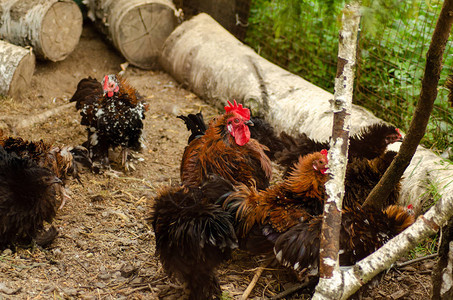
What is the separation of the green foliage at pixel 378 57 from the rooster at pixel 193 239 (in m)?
1.77

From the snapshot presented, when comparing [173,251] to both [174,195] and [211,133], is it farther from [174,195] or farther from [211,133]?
[211,133]

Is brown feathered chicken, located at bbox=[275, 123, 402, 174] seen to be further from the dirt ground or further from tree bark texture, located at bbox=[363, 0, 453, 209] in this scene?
tree bark texture, located at bbox=[363, 0, 453, 209]

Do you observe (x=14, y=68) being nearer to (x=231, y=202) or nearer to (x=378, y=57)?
(x=231, y=202)

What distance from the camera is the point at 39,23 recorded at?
20.9 feet

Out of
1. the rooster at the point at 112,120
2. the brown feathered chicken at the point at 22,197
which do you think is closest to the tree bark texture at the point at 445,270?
the brown feathered chicken at the point at 22,197

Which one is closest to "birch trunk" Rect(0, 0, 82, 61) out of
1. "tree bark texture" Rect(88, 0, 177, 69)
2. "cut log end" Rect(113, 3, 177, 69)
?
"tree bark texture" Rect(88, 0, 177, 69)

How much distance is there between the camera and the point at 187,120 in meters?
4.36

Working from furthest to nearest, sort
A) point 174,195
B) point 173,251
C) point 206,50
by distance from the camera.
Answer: point 206,50 < point 174,195 < point 173,251

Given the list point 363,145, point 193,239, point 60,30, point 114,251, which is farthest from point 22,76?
point 363,145

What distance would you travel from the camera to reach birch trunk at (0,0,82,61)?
6.38 m

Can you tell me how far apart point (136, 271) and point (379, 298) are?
1.90 meters

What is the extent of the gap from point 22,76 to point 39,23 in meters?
0.87

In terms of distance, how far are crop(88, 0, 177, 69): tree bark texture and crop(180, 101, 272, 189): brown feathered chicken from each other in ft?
13.5

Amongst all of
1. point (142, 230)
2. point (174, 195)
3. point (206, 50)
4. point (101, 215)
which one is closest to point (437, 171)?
point (174, 195)
